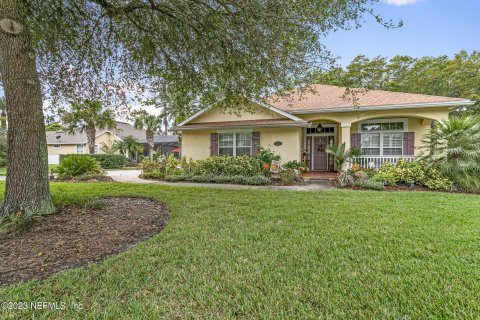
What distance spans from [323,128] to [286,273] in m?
12.3

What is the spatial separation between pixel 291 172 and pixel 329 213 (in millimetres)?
5228

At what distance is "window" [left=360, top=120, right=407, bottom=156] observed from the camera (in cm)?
1230

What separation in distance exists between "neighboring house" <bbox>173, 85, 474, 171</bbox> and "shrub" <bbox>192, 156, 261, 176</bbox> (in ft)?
4.66

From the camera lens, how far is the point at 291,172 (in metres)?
10.7

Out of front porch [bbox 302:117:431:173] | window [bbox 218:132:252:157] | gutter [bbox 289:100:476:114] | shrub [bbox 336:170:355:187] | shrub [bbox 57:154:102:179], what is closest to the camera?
shrub [bbox 336:170:355:187]

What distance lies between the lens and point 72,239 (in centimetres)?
402

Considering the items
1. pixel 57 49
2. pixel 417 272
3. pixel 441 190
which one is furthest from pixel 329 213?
pixel 57 49

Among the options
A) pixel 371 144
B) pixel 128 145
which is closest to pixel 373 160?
pixel 371 144

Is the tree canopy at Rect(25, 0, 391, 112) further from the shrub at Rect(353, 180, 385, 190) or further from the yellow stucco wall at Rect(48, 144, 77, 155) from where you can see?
the yellow stucco wall at Rect(48, 144, 77, 155)

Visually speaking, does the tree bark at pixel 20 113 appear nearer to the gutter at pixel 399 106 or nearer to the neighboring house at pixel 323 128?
the neighboring house at pixel 323 128

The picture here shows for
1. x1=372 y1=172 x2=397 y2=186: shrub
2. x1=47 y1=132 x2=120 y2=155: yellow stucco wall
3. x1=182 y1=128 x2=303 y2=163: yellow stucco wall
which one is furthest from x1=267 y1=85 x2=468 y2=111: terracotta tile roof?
x1=47 y1=132 x2=120 y2=155: yellow stucco wall

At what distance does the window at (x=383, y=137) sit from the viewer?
12297 mm

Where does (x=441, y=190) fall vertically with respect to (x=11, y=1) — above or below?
below

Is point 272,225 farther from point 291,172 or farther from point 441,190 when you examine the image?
point 441,190
